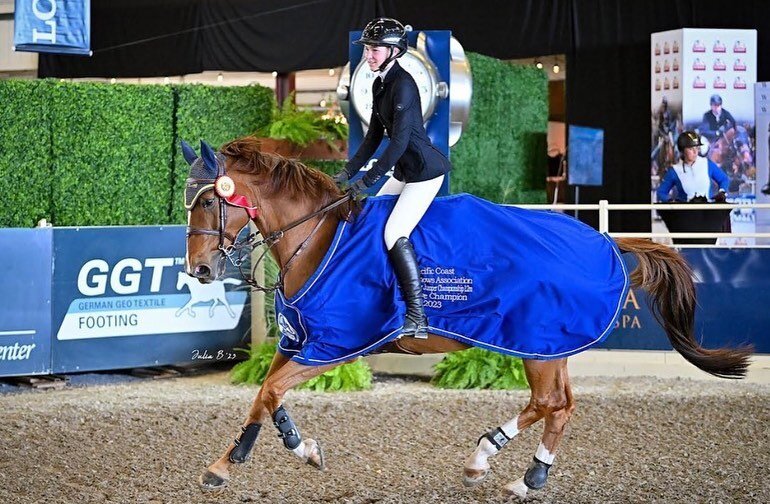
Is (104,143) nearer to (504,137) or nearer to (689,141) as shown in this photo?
(504,137)

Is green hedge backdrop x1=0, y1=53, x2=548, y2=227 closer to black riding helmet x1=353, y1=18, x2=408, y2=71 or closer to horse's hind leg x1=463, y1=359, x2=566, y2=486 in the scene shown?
black riding helmet x1=353, y1=18, x2=408, y2=71

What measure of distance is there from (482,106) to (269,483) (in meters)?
6.30

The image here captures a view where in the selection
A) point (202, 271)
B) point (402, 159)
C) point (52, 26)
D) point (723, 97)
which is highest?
point (52, 26)

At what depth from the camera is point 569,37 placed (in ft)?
42.1

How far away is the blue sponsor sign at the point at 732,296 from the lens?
8508 mm

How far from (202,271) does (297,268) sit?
0.46m

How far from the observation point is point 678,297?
17.5ft

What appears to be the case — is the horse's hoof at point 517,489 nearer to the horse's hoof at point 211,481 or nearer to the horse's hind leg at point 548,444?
the horse's hind leg at point 548,444

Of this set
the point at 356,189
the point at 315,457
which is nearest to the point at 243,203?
the point at 356,189

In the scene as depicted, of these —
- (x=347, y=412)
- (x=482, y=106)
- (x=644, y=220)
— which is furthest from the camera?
(x=644, y=220)

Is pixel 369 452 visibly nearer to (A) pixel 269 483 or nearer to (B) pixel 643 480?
(A) pixel 269 483

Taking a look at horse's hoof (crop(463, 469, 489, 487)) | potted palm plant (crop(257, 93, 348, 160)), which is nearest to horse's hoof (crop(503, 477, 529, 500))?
horse's hoof (crop(463, 469, 489, 487))

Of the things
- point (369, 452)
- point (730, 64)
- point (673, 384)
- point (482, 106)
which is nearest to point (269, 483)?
point (369, 452)

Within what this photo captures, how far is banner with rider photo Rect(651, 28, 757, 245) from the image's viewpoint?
11.5 meters
